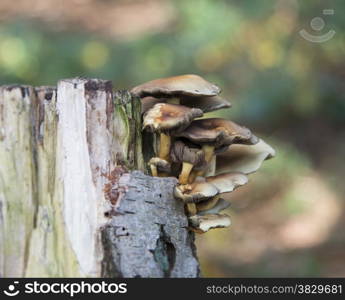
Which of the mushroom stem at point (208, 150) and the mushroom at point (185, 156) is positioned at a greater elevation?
the mushroom stem at point (208, 150)

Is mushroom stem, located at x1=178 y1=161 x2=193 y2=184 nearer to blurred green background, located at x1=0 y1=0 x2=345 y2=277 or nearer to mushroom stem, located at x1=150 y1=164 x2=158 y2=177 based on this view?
mushroom stem, located at x1=150 y1=164 x2=158 y2=177

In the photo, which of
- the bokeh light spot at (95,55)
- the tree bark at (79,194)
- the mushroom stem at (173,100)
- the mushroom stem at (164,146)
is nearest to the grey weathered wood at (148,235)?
the tree bark at (79,194)

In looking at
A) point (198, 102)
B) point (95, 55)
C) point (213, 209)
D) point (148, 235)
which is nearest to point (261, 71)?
point (95, 55)

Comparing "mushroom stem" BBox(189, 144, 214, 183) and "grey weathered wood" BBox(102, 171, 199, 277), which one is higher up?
"mushroom stem" BBox(189, 144, 214, 183)

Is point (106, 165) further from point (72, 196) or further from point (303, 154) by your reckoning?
point (303, 154)

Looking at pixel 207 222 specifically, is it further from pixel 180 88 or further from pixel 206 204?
pixel 180 88

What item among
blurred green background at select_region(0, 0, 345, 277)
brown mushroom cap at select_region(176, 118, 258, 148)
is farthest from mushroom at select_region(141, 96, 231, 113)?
blurred green background at select_region(0, 0, 345, 277)

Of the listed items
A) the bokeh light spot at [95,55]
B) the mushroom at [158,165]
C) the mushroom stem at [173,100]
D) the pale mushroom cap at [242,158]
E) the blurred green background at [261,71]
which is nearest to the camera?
the mushroom at [158,165]

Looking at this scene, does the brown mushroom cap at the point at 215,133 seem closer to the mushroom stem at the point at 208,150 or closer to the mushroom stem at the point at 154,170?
the mushroom stem at the point at 208,150
